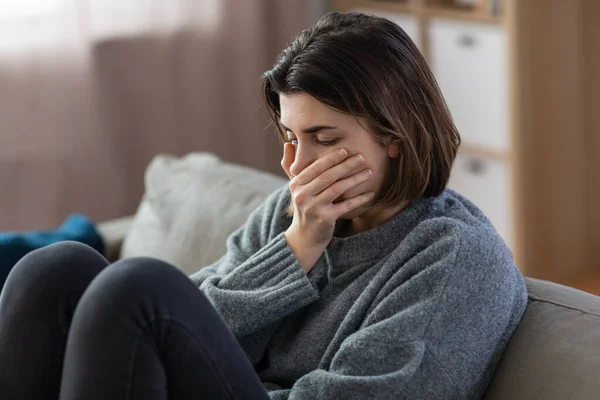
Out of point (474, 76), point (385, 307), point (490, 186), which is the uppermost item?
point (385, 307)

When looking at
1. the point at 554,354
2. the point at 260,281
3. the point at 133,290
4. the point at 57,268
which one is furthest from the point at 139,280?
the point at 554,354

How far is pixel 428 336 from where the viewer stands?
1234mm

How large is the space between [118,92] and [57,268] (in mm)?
1836

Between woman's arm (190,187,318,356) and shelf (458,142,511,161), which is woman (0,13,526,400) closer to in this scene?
woman's arm (190,187,318,356)

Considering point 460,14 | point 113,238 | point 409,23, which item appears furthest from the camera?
point 409,23

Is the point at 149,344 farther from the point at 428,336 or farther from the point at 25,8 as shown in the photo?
the point at 25,8

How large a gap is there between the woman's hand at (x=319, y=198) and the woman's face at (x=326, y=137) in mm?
12

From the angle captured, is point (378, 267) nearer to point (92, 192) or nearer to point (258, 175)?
point (258, 175)

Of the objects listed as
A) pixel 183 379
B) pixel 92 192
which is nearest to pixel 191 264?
pixel 183 379

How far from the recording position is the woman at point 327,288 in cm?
118

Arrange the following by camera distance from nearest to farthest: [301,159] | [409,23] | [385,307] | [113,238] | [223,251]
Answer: [385,307] → [301,159] → [223,251] → [113,238] → [409,23]

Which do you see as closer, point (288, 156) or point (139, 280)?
point (139, 280)

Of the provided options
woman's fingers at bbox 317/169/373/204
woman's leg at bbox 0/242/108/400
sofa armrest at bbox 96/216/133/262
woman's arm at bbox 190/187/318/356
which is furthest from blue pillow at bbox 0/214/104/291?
woman's fingers at bbox 317/169/373/204

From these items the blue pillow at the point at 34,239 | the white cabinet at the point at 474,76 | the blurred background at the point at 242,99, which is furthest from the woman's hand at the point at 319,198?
the white cabinet at the point at 474,76
